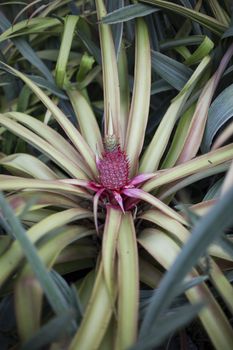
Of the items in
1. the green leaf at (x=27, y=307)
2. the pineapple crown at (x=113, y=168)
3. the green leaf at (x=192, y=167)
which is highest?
the pineapple crown at (x=113, y=168)

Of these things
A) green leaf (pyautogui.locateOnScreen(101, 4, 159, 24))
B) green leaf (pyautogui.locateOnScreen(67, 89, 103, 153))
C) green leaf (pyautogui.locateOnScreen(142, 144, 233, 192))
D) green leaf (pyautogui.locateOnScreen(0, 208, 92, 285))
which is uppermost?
green leaf (pyautogui.locateOnScreen(101, 4, 159, 24))

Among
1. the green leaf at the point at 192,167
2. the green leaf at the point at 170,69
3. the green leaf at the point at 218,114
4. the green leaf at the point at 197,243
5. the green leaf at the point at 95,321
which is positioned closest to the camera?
the green leaf at the point at 197,243

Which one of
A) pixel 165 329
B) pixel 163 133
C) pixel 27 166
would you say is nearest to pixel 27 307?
pixel 165 329

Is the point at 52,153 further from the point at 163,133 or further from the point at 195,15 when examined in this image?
the point at 195,15

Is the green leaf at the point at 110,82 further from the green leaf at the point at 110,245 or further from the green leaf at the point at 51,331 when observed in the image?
the green leaf at the point at 51,331

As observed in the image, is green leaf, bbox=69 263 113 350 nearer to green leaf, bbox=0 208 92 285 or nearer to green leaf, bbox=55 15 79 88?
green leaf, bbox=0 208 92 285

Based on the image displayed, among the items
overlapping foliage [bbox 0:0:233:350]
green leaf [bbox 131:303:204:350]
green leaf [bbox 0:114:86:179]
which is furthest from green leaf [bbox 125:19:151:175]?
green leaf [bbox 131:303:204:350]

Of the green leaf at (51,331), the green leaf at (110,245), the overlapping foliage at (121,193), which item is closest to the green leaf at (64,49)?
the overlapping foliage at (121,193)

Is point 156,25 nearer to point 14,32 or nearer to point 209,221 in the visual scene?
point 14,32
